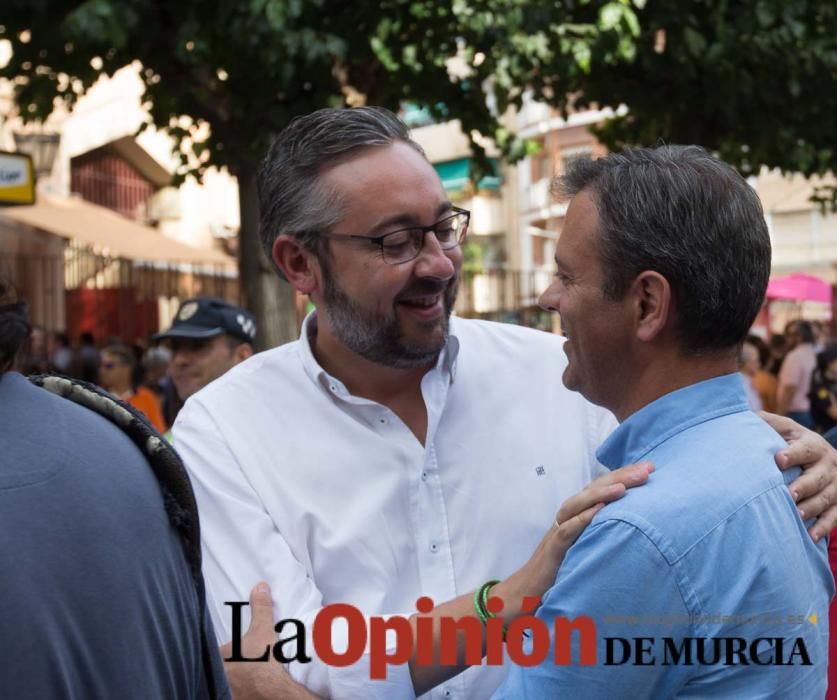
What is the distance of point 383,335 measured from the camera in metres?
2.51

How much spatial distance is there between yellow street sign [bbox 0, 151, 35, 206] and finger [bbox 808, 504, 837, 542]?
6.83 m

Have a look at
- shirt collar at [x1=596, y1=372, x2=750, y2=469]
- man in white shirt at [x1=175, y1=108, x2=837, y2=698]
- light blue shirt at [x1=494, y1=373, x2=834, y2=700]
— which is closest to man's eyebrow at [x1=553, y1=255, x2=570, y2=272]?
shirt collar at [x1=596, y1=372, x2=750, y2=469]

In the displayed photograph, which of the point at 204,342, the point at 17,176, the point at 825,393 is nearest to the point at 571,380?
the point at 204,342

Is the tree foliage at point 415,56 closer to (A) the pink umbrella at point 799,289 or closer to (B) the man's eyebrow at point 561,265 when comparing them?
(B) the man's eyebrow at point 561,265

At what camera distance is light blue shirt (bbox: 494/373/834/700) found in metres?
1.61

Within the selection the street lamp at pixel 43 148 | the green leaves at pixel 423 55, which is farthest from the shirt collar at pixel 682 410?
the street lamp at pixel 43 148

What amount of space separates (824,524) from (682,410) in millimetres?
271

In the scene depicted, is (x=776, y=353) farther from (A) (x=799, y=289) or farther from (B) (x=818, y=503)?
(B) (x=818, y=503)

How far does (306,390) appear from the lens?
2.55 meters

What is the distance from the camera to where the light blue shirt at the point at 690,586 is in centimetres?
161

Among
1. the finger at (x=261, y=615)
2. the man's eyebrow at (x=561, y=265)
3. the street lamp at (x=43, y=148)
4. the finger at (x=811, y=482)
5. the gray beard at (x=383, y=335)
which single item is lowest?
the finger at (x=261, y=615)

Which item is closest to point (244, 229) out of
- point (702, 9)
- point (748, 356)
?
point (702, 9)

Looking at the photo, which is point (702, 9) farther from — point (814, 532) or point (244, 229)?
point (814, 532)

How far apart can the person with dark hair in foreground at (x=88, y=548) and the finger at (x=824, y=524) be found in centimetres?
85
